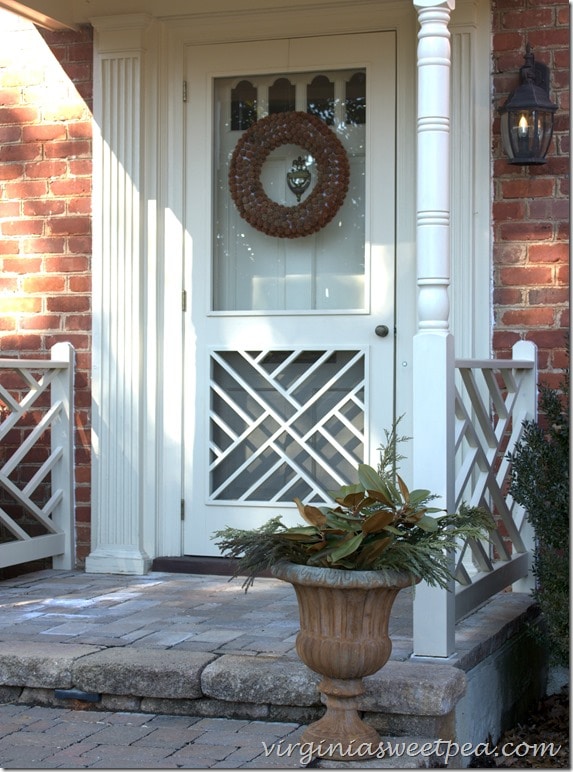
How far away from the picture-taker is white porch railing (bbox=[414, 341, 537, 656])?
145 inches

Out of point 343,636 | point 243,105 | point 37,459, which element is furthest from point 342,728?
point 243,105

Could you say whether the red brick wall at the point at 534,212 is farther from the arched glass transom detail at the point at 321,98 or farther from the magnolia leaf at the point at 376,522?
the magnolia leaf at the point at 376,522

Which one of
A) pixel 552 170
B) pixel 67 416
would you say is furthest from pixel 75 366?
pixel 552 170

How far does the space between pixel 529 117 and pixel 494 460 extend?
1390 millimetres

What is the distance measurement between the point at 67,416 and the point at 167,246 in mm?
919

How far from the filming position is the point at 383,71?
4.84 m

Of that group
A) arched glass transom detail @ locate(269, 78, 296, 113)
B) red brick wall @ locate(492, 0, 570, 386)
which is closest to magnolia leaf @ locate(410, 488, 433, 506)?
red brick wall @ locate(492, 0, 570, 386)

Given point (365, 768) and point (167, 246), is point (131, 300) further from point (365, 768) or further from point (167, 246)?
point (365, 768)

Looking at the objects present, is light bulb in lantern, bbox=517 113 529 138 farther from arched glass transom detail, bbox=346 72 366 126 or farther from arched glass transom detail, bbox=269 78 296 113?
arched glass transom detail, bbox=269 78 296 113

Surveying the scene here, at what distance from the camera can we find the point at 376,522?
2846 mm

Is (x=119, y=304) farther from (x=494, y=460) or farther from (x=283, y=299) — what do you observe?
(x=494, y=460)

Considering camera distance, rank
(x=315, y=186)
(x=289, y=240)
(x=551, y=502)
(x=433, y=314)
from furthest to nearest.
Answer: (x=289, y=240) < (x=315, y=186) < (x=551, y=502) < (x=433, y=314)

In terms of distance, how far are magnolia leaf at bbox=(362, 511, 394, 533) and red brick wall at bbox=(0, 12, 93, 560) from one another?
2.56m

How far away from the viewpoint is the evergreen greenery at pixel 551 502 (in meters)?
3.85
